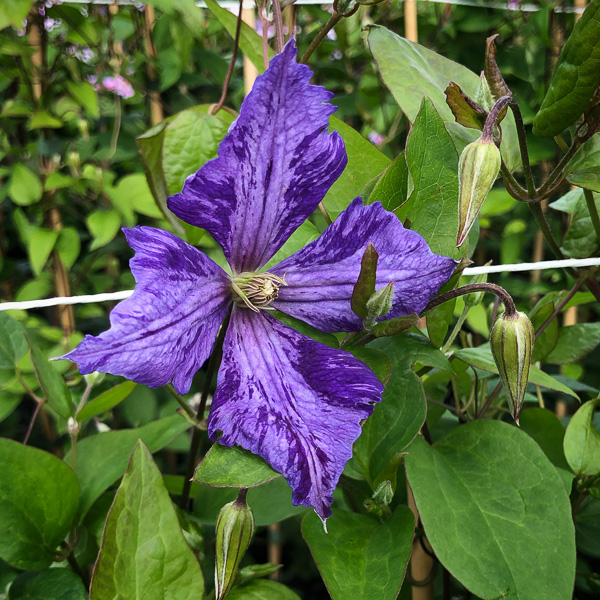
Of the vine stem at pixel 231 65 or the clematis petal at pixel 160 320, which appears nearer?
the clematis petal at pixel 160 320

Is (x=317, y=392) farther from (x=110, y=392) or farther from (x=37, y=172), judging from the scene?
(x=37, y=172)

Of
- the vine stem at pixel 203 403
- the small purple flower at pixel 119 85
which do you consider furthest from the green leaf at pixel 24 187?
the vine stem at pixel 203 403

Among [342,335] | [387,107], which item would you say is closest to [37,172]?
[387,107]

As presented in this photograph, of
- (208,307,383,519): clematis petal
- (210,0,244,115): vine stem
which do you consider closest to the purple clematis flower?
(208,307,383,519): clematis petal

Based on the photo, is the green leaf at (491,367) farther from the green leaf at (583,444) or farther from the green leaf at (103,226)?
the green leaf at (103,226)

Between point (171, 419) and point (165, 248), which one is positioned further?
point (171, 419)

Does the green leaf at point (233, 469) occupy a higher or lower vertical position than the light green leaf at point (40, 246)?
higher

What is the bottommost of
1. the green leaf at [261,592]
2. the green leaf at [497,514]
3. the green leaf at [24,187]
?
the green leaf at [261,592]
